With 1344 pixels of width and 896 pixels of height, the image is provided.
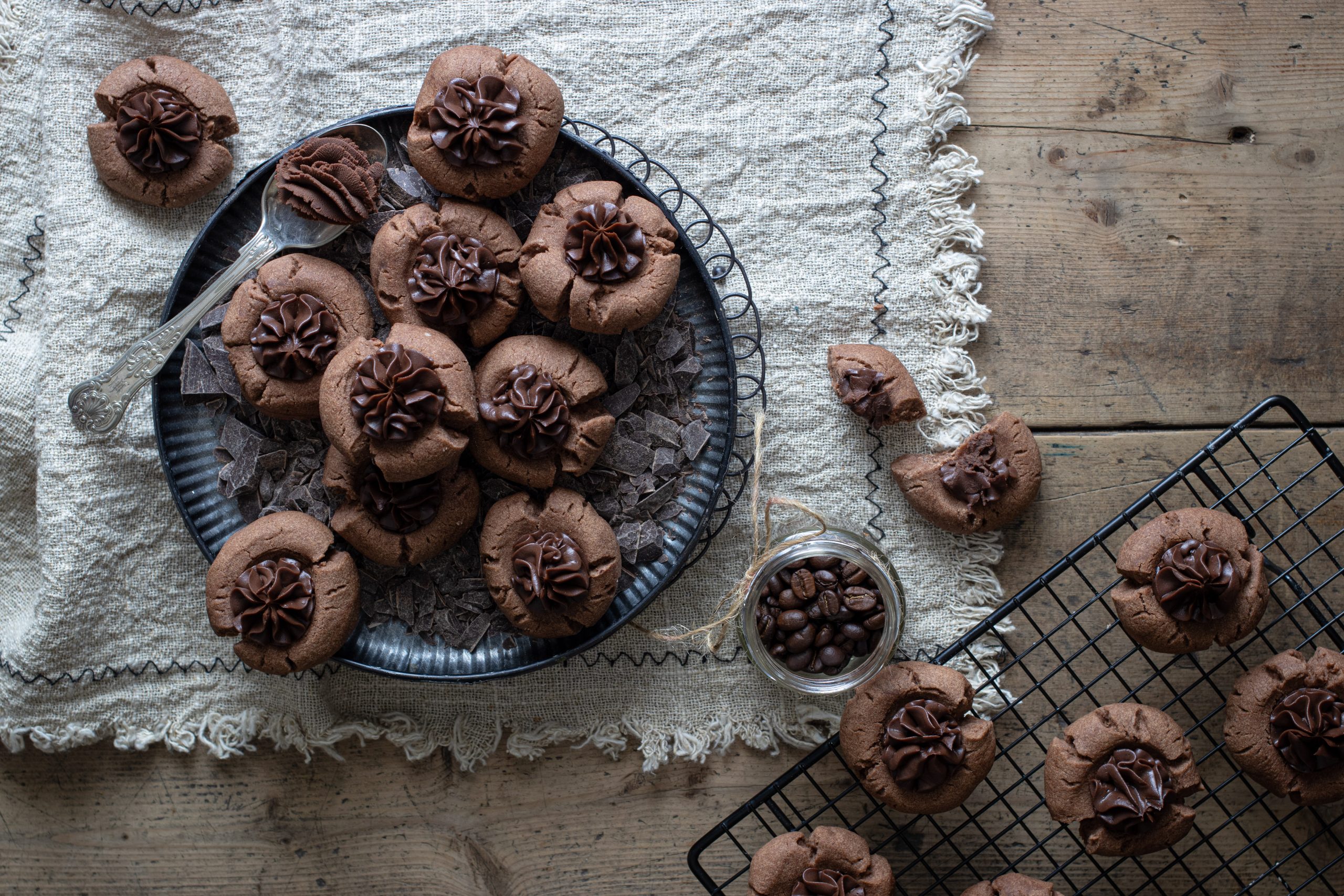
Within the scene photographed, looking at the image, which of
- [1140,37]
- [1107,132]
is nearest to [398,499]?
[1107,132]

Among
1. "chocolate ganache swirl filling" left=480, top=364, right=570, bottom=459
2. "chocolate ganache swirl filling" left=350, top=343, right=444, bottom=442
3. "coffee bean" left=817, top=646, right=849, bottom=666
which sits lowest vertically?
"coffee bean" left=817, top=646, right=849, bottom=666

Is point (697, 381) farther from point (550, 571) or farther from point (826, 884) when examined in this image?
point (826, 884)

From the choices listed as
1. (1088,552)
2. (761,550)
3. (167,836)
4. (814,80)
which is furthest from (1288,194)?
(167,836)

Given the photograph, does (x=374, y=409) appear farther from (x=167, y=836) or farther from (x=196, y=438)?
(x=167, y=836)

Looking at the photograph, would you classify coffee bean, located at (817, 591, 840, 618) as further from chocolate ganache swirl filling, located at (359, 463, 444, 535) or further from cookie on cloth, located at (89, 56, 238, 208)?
cookie on cloth, located at (89, 56, 238, 208)

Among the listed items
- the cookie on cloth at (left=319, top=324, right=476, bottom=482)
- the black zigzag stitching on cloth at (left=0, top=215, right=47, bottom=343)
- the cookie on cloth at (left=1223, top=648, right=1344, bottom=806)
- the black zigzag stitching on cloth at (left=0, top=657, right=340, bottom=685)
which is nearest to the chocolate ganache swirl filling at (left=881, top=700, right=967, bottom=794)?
the cookie on cloth at (left=1223, top=648, right=1344, bottom=806)

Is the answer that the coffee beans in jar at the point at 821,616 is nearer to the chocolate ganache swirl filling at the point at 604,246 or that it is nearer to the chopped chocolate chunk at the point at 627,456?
the chopped chocolate chunk at the point at 627,456

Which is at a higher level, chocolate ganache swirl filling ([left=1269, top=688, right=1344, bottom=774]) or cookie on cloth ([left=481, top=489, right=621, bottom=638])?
cookie on cloth ([left=481, top=489, right=621, bottom=638])
